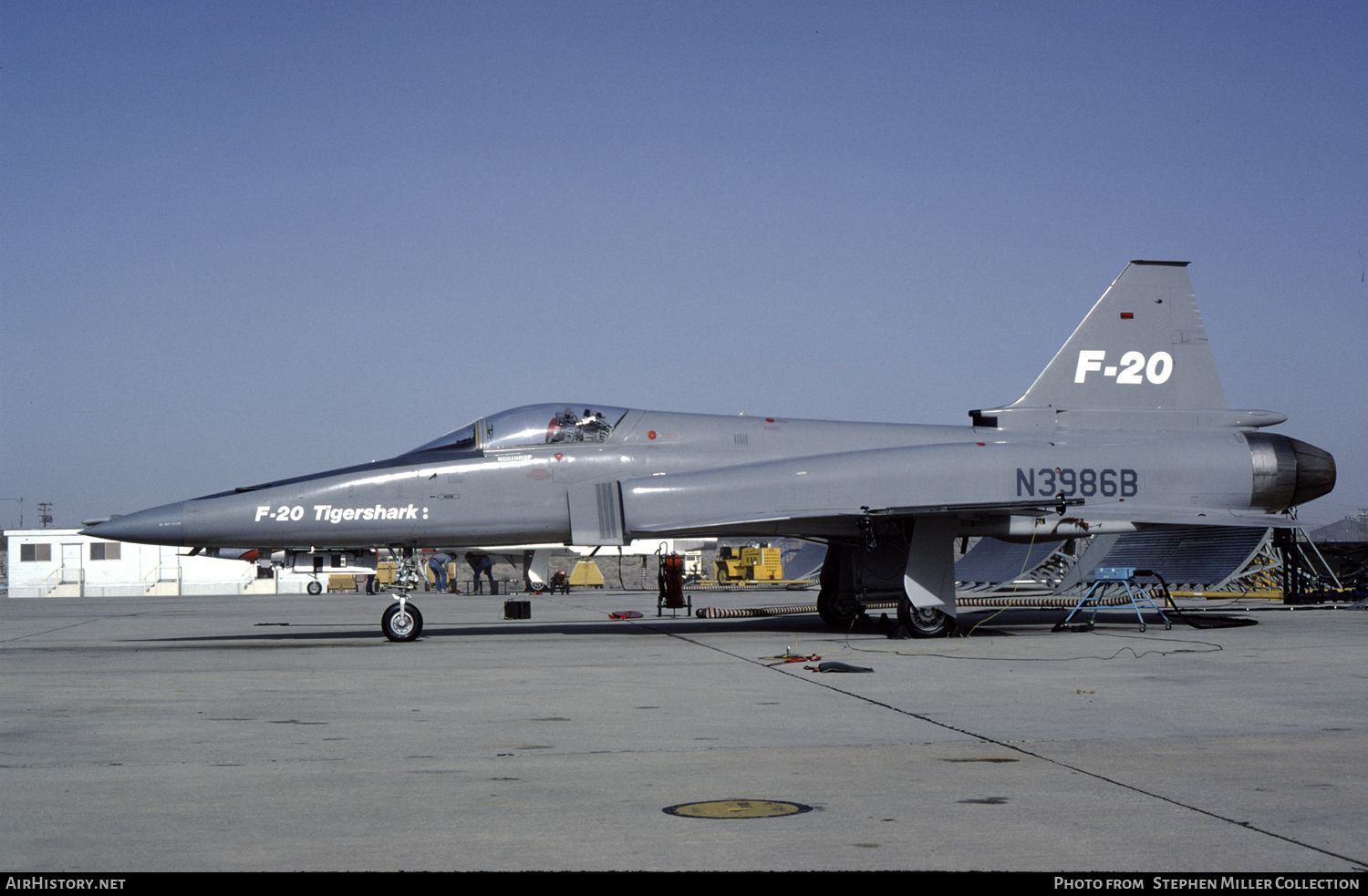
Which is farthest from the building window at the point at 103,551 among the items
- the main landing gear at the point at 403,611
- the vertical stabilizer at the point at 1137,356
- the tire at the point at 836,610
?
the vertical stabilizer at the point at 1137,356

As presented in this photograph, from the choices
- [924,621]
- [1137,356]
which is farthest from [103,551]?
[1137,356]

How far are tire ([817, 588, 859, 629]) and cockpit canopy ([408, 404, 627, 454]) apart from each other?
4499 mm

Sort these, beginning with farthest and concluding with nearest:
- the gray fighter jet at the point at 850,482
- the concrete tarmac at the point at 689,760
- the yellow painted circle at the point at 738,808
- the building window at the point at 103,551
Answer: the building window at the point at 103,551 < the gray fighter jet at the point at 850,482 < the yellow painted circle at the point at 738,808 < the concrete tarmac at the point at 689,760

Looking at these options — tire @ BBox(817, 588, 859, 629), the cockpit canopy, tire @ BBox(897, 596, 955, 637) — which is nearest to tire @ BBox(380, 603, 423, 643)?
the cockpit canopy

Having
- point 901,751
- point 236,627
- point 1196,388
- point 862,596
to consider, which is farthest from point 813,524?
point 236,627

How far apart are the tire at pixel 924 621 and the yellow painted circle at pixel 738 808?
10.4 m

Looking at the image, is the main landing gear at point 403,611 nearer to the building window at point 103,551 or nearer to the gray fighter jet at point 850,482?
the gray fighter jet at point 850,482

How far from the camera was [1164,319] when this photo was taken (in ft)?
59.5

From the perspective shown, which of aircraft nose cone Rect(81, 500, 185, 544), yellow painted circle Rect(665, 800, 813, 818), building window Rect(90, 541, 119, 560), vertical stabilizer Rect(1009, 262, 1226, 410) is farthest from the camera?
building window Rect(90, 541, 119, 560)

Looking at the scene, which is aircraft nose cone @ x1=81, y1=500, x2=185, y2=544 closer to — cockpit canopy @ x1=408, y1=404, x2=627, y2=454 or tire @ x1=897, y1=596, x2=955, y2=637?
cockpit canopy @ x1=408, y1=404, x2=627, y2=454

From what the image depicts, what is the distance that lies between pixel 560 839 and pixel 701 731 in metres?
3.01

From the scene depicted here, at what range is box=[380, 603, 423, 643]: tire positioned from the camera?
51.1ft

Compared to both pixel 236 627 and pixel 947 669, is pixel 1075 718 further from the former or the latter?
pixel 236 627

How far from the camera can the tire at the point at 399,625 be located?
51.1 ft
